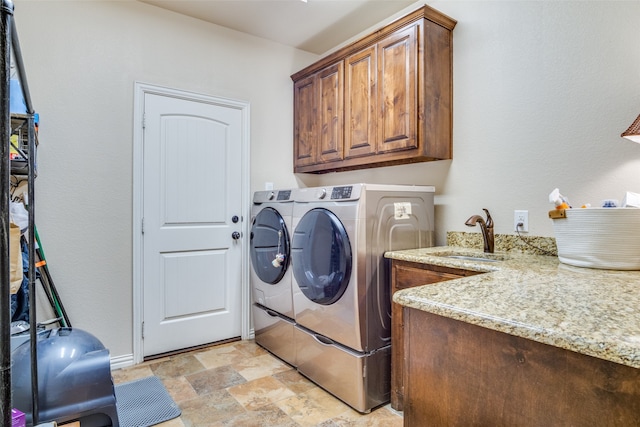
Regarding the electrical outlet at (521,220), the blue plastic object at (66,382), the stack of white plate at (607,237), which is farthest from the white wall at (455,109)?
the blue plastic object at (66,382)

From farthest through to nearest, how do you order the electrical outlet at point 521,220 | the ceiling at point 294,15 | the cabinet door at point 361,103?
the ceiling at point 294,15, the cabinet door at point 361,103, the electrical outlet at point 521,220

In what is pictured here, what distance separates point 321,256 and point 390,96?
115 cm

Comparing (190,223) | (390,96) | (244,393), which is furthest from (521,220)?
(190,223)

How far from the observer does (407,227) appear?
2.19 metres

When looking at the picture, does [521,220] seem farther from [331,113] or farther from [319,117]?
[319,117]

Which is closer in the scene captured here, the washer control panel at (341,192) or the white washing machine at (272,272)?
the washer control panel at (341,192)

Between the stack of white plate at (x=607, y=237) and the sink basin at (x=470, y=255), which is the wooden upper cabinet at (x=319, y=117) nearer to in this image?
the sink basin at (x=470, y=255)

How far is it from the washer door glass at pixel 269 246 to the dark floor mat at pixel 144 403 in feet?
3.23

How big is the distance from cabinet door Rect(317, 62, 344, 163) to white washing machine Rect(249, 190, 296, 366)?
561 millimetres

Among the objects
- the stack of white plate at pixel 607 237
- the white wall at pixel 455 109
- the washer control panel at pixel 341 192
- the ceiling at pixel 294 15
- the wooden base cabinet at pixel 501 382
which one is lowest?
the wooden base cabinet at pixel 501 382

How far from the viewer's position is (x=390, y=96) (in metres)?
2.37

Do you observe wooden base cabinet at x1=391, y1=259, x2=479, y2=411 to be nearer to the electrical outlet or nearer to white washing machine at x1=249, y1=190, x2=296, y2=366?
the electrical outlet

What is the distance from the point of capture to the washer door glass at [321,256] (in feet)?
6.63

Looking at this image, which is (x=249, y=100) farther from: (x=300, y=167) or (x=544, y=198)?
(x=544, y=198)
